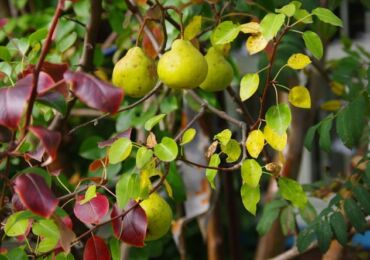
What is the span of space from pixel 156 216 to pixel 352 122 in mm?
413

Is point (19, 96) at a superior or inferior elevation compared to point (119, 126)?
superior

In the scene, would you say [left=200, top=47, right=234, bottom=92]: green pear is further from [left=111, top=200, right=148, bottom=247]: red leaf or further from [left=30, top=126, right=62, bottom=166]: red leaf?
[left=30, top=126, right=62, bottom=166]: red leaf

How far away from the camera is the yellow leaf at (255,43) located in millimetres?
1040

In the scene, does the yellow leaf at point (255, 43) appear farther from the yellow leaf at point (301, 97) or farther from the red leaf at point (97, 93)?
the red leaf at point (97, 93)

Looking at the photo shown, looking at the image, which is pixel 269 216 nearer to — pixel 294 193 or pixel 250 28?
pixel 294 193

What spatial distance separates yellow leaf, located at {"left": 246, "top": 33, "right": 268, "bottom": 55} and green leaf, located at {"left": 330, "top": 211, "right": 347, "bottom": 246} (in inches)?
15.6

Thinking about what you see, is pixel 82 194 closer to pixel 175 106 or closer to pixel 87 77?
pixel 87 77

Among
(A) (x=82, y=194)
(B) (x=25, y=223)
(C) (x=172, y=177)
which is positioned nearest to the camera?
(B) (x=25, y=223)

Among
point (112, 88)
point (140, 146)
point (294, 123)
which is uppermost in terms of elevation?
point (112, 88)

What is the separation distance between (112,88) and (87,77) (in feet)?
0.10

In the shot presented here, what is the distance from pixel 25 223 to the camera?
1.01 m

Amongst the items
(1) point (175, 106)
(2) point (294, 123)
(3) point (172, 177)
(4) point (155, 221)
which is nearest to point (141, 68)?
(4) point (155, 221)

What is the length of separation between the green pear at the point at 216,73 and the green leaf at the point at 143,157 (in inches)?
6.9

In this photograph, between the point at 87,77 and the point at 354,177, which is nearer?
the point at 87,77
